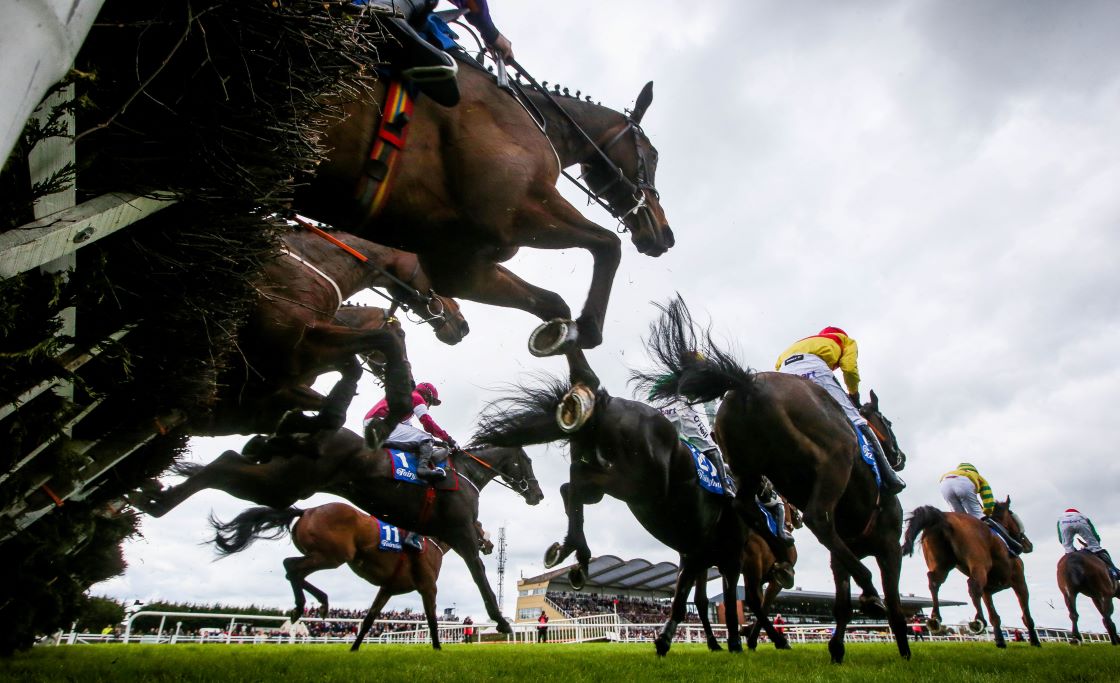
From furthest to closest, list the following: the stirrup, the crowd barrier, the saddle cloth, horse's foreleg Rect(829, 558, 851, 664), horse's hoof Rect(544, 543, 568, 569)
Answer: the crowd barrier, the saddle cloth, horse's hoof Rect(544, 543, 568, 569), horse's foreleg Rect(829, 558, 851, 664), the stirrup

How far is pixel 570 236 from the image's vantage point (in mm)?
3584

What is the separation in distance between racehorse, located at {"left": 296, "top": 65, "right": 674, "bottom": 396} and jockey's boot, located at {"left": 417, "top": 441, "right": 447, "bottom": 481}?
3.67m

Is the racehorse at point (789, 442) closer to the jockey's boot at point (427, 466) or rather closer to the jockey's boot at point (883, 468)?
the jockey's boot at point (883, 468)

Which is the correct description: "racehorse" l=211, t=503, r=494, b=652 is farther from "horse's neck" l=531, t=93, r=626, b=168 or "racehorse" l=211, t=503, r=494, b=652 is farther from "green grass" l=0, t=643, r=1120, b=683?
"horse's neck" l=531, t=93, r=626, b=168

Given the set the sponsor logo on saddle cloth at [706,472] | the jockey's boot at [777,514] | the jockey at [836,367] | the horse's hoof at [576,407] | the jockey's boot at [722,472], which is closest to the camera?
the horse's hoof at [576,407]

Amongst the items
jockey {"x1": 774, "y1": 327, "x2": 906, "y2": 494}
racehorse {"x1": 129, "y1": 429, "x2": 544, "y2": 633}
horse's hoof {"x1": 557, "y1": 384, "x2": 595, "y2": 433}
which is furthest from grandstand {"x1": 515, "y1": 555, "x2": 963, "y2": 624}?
horse's hoof {"x1": 557, "y1": 384, "x2": 595, "y2": 433}

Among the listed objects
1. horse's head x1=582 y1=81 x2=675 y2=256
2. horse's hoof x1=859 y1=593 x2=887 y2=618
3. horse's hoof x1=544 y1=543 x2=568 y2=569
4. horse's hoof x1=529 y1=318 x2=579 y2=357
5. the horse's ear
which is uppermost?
the horse's ear

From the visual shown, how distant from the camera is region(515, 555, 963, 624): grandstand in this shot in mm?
28031

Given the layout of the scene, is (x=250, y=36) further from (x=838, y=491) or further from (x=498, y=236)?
(x=838, y=491)

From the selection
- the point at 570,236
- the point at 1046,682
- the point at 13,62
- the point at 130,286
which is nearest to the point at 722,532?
the point at 1046,682

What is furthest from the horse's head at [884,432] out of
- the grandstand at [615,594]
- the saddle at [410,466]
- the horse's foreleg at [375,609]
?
the grandstand at [615,594]

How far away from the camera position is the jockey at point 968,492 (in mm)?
11680

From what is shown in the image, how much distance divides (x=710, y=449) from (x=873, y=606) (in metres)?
2.40

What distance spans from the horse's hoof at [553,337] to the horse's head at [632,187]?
1179 mm
